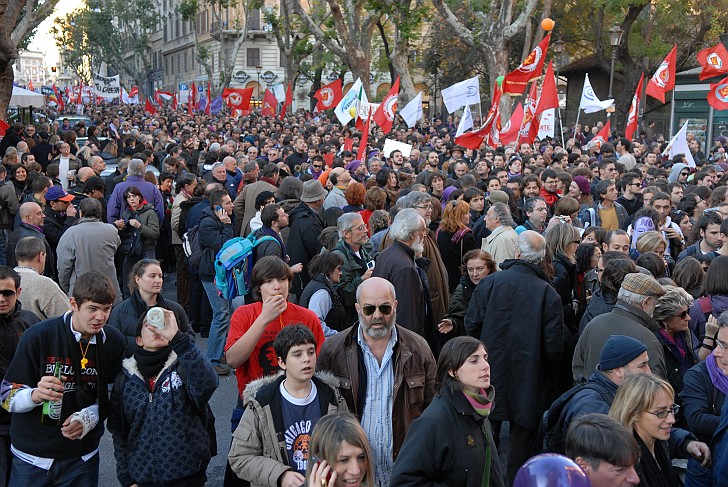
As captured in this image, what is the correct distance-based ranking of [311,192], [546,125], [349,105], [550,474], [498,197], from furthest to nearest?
[349,105] < [546,125] < [498,197] < [311,192] < [550,474]

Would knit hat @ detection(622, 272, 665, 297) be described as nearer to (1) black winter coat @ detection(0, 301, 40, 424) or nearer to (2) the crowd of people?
(2) the crowd of people

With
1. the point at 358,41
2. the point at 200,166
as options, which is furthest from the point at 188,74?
the point at 200,166

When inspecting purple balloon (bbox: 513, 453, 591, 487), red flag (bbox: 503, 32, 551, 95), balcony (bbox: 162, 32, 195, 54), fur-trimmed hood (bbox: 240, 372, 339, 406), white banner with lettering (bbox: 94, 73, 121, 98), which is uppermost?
balcony (bbox: 162, 32, 195, 54)

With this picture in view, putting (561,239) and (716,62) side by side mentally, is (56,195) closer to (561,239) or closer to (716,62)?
(561,239)

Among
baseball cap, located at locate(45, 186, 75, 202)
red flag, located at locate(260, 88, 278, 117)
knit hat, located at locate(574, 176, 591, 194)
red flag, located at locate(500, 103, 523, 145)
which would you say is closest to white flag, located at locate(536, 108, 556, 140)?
red flag, located at locate(500, 103, 523, 145)

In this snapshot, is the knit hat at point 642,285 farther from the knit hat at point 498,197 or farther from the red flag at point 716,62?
the red flag at point 716,62

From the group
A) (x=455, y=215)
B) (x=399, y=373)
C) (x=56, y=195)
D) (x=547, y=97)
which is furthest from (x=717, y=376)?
(x=547, y=97)

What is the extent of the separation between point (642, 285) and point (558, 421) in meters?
1.13

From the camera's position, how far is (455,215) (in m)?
7.49

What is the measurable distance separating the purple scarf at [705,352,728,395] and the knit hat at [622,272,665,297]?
1.59 feet

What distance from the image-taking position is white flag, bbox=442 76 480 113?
56.0ft

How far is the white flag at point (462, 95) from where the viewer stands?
17.1 meters

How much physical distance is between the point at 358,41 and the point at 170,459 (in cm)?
2703

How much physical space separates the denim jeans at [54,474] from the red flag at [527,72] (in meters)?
12.7
